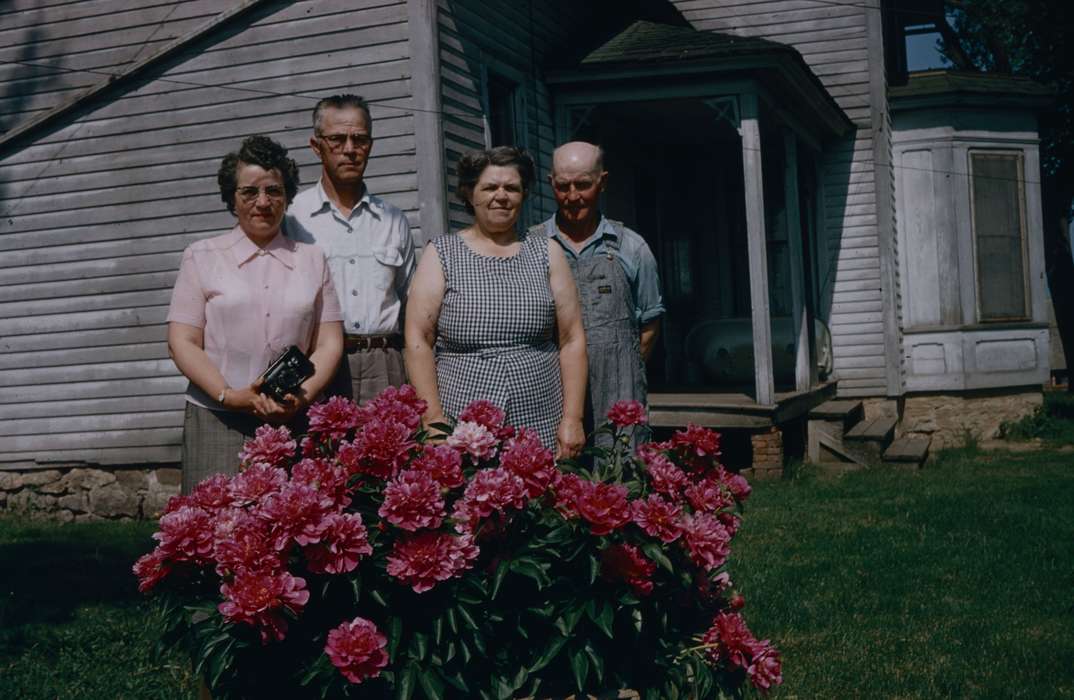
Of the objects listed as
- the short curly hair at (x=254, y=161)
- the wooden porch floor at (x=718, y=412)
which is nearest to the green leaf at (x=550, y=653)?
the short curly hair at (x=254, y=161)

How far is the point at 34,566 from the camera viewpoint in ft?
22.6

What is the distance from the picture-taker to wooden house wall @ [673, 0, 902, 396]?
42.5ft

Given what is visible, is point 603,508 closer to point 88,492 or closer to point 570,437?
point 570,437

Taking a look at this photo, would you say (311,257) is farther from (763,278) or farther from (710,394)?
(710,394)

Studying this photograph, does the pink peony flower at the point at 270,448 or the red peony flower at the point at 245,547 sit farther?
the pink peony flower at the point at 270,448

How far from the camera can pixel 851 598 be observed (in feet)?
18.1

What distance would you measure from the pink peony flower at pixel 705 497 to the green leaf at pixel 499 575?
2.11 feet

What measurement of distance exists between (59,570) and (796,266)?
7.27 meters

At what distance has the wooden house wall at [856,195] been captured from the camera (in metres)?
13.0

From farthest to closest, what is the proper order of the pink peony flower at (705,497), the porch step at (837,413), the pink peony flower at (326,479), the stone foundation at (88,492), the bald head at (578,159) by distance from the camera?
the porch step at (837,413), the stone foundation at (88,492), the bald head at (578,159), the pink peony flower at (705,497), the pink peony flower at (326,479)

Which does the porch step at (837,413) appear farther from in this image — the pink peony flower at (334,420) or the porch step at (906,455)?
the pink peony flower at (334,420)

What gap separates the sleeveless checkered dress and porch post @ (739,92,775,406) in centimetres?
607

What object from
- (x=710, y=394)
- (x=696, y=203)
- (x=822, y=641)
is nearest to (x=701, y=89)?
(x=710, y=394)

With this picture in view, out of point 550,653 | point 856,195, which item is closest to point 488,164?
point 550,653
